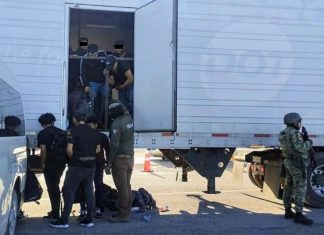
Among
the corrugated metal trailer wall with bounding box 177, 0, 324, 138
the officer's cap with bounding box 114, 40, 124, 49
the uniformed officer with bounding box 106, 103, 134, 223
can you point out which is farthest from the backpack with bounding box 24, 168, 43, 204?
the officer's cap with bounding box 114, 40, 124, 49

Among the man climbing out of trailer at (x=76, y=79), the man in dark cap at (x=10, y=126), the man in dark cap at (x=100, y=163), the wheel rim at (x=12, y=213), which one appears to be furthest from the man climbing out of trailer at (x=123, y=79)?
the wheel rim at (x=12, y=213)

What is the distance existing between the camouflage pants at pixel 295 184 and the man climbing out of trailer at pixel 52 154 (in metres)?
3.47

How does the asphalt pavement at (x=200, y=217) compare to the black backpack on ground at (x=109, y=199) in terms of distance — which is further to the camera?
the black backpack on ground at (x=109, y=199)

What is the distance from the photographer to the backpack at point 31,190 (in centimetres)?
748

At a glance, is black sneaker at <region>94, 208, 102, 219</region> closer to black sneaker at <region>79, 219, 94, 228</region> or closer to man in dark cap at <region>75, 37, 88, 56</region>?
black sneaker at <region>79, 219, 94, 228</region>

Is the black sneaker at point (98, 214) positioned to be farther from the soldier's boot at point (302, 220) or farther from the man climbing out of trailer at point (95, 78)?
the soldier's boot at point (302, 220)

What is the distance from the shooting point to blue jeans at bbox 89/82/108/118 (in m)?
9.34

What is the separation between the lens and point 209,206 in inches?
387

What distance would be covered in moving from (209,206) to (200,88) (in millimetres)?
2390

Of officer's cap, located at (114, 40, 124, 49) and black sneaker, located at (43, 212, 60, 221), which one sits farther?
officer's cap, located at (114, 40, 124, 49)

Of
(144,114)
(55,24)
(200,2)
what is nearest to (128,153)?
(144,114)

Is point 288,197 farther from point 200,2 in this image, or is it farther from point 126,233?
point 200,2

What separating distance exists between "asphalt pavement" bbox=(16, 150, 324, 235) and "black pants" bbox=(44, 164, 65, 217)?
0.27 m

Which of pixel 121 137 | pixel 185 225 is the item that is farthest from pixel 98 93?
pixel 185 225
